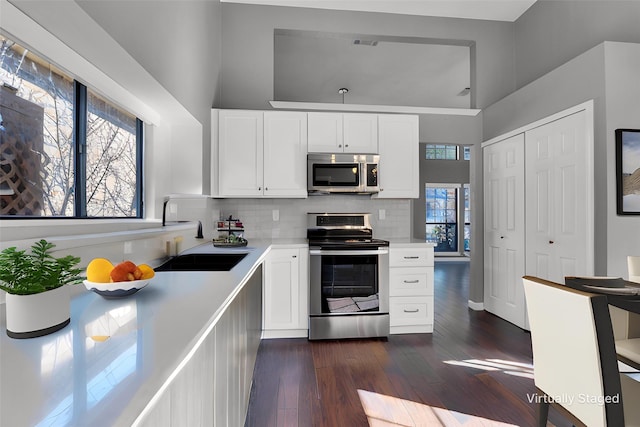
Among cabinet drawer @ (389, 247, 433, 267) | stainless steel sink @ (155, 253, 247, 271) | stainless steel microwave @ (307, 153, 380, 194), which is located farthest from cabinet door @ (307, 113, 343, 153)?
stainless steel sink @ (155, 253, 247, 271)

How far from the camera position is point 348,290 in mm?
3045

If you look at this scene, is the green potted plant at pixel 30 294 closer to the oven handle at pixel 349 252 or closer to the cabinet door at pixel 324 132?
the oven handle at pixel 349 252

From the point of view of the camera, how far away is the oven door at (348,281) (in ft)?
9.84

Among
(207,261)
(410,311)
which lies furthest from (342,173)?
(207,261)

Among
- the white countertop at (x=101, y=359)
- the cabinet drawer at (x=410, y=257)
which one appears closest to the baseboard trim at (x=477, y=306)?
the cabinet drawer at (x=410, y=257)

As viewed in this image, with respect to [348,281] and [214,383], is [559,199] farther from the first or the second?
[214,383]

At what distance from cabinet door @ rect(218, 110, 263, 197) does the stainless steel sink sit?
3.75 ft

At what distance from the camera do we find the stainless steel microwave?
323 centimetres

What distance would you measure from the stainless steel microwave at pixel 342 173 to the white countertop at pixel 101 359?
2.30 m

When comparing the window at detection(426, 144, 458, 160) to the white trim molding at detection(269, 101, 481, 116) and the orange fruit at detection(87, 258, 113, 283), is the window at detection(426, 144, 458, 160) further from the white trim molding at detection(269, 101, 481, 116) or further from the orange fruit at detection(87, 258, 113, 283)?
the orange fruit at detection(87, 258, 113, 283)

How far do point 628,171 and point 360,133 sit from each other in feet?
7.21

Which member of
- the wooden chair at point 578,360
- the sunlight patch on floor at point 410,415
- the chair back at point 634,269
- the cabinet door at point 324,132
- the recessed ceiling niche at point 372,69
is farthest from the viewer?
the recessed ceiling niche at point 372,69

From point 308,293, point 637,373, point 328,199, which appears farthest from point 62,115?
point 637,373

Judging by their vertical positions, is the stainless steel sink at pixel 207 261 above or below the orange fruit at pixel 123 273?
below
